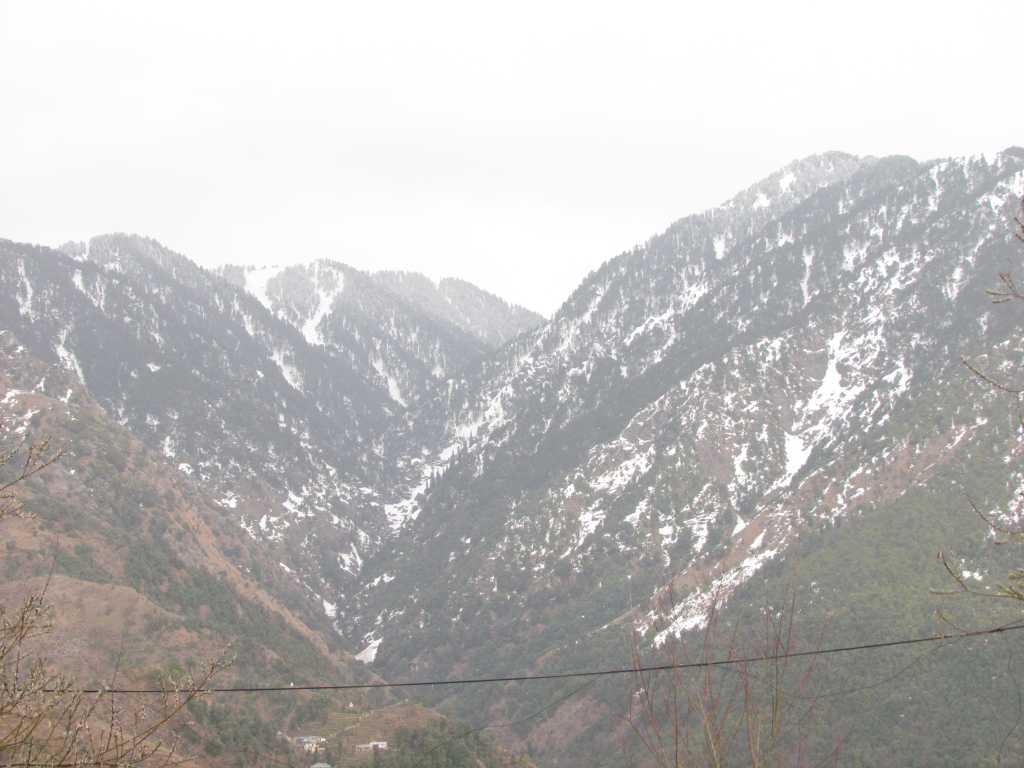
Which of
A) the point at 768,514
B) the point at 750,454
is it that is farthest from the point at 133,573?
the point at 750,454

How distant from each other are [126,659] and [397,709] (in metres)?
22.9

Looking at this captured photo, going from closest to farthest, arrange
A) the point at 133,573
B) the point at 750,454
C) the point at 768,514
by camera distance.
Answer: the point at 133,573
the point at 768,514
the point at 750,454

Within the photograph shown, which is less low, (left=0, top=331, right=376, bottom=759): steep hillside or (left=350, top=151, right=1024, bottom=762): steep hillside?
(left=0, top=331, right=376, bottom=759): steep hillside

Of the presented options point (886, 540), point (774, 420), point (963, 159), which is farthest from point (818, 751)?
point (963, 159)

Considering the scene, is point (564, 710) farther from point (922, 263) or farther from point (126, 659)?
point (922, 263)

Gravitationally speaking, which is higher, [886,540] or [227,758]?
[227,758]

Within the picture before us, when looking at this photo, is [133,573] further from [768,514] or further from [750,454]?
[750,454]

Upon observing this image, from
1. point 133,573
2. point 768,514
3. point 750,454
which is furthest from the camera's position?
point 750,454

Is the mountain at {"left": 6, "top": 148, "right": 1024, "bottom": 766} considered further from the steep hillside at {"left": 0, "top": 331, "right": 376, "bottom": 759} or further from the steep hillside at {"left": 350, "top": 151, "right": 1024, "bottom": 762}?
the steep hillside at {"left": 0, "top": 331, "right": 376, "bottom": 759}

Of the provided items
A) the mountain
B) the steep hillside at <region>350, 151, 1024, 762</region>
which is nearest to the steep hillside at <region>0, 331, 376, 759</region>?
the mountain

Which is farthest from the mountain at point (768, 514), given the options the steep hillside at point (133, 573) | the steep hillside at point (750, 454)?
the steep hillside at point (133, 573)

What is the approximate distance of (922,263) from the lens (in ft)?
578

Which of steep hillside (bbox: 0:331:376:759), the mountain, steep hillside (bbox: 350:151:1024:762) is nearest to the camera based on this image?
steep hillside (bbox: 0:331:376:759)

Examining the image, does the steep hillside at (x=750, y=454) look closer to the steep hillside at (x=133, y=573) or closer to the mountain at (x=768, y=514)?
the mountain at (x=768, y=514)
